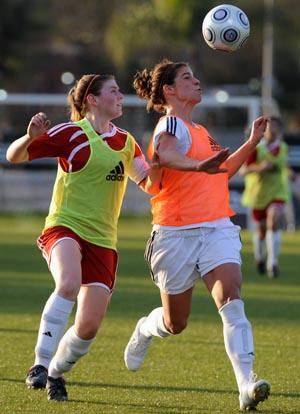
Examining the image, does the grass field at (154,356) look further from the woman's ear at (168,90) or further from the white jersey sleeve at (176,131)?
the woman's ear at (168,90)

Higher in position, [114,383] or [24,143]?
[24,143]

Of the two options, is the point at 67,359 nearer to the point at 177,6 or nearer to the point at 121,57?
the point at 177,6

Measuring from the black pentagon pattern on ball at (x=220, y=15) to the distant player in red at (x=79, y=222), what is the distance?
1.07 meters

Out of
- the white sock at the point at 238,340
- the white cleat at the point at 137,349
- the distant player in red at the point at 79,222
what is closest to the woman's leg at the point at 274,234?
the white cleat at the point at 137,349

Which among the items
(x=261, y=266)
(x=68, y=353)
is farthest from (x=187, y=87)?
(x=261, y=266)

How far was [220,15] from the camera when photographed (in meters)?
9.38

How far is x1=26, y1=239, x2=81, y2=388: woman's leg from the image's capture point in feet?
26.8

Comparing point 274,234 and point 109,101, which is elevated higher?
point 109,101

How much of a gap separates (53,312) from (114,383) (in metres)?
1.03

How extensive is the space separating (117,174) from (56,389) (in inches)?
55.6

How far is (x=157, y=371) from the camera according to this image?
9.57m

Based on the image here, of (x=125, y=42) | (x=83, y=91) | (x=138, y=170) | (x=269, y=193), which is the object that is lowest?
(x=125, y=42)

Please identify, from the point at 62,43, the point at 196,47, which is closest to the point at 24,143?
the point at 196,47

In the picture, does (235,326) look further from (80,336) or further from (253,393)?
→ (80,336)
